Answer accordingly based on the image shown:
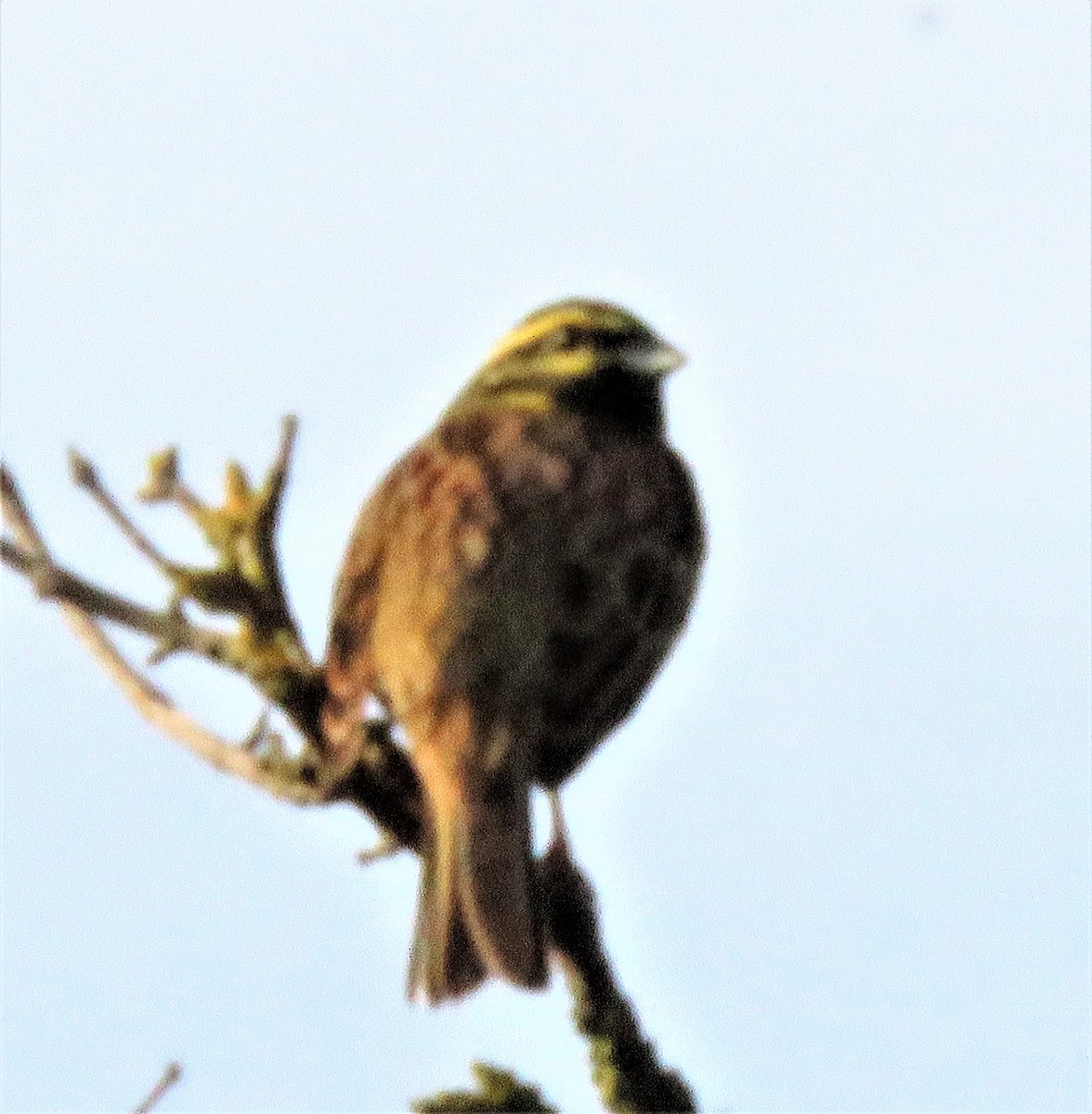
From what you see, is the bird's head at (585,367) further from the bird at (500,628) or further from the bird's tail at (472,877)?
the bird's tail at (472,877)

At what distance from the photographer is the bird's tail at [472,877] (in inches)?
207

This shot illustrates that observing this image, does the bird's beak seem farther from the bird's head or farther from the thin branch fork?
the thin branch fork

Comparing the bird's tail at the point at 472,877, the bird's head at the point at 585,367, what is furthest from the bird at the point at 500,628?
the bird's head at the point at 585,367

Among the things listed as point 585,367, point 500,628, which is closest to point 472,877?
point 500,628

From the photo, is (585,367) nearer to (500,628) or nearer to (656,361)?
(656,361)

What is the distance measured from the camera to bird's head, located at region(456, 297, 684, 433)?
6867 millimetres

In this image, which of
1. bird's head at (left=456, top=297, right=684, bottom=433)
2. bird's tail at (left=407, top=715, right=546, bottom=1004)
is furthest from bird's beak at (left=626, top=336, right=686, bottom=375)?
bird's tail at (left=407, top=715, right=546, bottom=1004)

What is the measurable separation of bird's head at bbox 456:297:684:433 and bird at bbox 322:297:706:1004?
18cm

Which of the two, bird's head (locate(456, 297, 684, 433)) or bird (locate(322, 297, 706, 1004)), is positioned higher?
bird's head (locate(456, 297, 684, 433))

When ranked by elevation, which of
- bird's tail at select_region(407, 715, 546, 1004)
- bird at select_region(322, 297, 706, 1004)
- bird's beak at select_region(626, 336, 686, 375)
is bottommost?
bird's tail at select_region(407, 715, 546, 1004)

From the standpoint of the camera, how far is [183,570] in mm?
4836

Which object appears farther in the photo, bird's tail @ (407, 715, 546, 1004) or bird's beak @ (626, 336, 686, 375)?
bird's beak @ (626, 336, 686, 375)

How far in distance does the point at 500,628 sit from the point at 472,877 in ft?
2.29

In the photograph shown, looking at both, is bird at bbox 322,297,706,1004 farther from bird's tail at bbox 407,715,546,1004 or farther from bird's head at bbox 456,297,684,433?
bird's head at bbox 456,297,684,433
